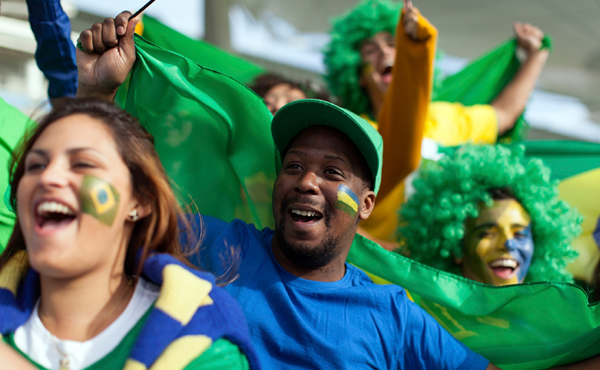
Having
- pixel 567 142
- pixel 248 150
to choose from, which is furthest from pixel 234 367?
pixel 567 142

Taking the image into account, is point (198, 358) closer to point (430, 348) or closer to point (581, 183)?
point (430, 348)

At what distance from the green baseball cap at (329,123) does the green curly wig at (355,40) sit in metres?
2.03

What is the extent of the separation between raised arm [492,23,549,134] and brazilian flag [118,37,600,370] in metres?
2.21

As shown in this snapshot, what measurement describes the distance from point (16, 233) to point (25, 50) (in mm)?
6537

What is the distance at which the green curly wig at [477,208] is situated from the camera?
2.68 m

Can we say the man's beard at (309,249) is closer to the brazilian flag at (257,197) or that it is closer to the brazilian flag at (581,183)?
the brazilian flag at (257,197)

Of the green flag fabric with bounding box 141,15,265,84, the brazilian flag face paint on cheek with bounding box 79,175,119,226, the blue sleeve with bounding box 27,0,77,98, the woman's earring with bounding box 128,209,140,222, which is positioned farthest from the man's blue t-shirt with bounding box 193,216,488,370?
the green flag fabric with bounding box 141,15,265,84

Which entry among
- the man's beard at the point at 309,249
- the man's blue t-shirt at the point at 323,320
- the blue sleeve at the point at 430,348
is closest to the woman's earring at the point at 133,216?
the man's blue t-shirt at the point at 323,320

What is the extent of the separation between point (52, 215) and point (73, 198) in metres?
0.07

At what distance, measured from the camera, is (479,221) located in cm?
261

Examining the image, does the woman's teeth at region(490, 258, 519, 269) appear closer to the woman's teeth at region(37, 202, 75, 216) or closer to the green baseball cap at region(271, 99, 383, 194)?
the green baseball cap at region(271, 99, 383, 194)

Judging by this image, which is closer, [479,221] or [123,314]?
[123,314]

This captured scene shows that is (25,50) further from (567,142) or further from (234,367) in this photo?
(234,367)

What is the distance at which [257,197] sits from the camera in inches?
89.0
